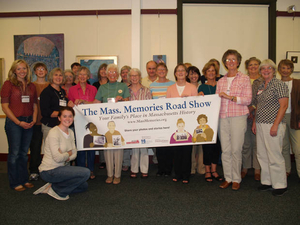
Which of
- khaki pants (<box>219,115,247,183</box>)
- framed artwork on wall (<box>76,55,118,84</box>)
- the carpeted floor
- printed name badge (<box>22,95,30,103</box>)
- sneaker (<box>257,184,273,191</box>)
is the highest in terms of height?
framed artwork on wall (<box>76,55,118,84</box>)

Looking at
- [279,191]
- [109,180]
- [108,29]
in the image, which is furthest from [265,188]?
[108,29]

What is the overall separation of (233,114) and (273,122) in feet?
1.65

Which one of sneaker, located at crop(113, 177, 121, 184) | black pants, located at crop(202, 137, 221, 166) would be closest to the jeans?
sneaker, located at crop(113, 177, 121, 184)

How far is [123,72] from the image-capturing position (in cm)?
427

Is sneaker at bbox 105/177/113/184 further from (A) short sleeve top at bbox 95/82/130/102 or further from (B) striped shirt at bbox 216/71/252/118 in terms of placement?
(B) striped shirt at bbox 216/71/252/118

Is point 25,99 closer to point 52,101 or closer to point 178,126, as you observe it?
point 52,101

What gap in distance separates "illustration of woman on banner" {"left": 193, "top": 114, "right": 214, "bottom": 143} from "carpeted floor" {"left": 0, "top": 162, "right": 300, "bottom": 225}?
717 mm

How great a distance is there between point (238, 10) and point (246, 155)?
349cm

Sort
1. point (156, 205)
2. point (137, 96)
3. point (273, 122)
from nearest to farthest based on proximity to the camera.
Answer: point (156, 205)
point (273, 122)
point (137, 96)

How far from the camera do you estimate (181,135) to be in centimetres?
330

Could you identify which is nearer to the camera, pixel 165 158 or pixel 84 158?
pixel 84 158

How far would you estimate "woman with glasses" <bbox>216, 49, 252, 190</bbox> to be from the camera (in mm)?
3057

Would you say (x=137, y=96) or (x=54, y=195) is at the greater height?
(x=137, y=96)

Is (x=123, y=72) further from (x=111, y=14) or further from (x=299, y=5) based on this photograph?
(x=299, y=5)
